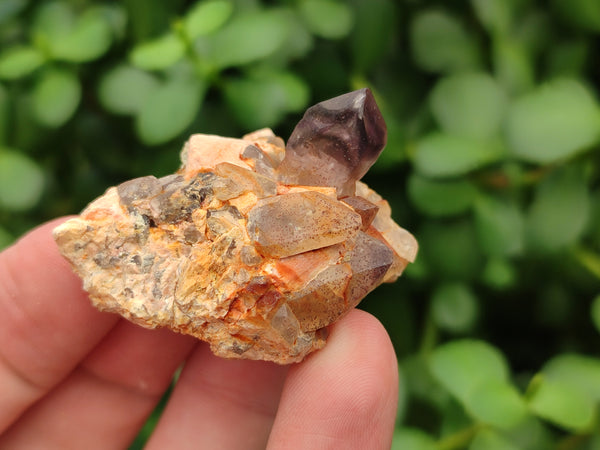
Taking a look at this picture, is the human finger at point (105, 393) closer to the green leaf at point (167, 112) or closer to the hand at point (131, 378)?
the hand at point (131, 378)

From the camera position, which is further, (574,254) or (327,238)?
(574,254)

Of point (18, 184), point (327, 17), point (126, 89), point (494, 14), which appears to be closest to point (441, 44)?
point (494, 14)

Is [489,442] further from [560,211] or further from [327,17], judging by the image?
[327,17]

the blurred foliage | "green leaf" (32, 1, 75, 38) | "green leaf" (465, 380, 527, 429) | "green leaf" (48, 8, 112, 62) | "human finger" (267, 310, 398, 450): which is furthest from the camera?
"green leaf" (32, 1, 75, 38)

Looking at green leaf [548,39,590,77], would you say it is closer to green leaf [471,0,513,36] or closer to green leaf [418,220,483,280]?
green leaf [471,0,513,36]

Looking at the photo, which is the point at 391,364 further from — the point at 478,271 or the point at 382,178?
the point at 382,178

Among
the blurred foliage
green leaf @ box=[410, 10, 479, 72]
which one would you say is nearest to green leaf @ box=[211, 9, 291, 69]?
the blurred foliage

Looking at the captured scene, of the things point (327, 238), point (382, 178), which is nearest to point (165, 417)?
point (327, 238)
